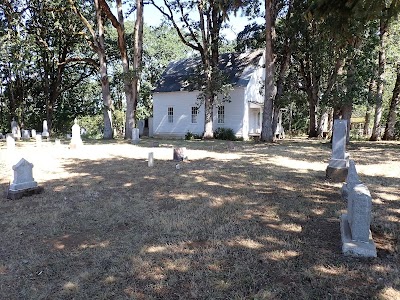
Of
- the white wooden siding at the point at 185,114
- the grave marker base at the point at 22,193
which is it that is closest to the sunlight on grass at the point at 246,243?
the grave marker base at the point at 22,193

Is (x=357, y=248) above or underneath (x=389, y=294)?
above

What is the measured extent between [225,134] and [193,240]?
19.8 meters

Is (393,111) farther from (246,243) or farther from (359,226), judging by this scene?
(246,243)

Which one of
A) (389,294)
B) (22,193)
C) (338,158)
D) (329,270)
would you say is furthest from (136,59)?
(389,294)

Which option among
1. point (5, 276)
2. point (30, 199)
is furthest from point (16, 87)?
point (5, 276)

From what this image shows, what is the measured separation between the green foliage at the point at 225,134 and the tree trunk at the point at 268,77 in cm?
431

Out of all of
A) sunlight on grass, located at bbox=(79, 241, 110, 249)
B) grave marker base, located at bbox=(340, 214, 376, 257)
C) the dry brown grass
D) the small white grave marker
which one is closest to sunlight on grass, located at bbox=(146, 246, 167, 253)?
the dry brown grass

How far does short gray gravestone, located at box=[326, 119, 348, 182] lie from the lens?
24.5 feet

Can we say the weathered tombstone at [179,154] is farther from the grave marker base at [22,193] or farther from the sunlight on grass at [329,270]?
the sunlight on grass at [329,270]

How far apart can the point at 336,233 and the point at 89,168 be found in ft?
24.7

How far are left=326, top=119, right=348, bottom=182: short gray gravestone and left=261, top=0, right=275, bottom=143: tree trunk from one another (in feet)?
Result: 36.3

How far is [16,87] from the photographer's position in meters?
31.5

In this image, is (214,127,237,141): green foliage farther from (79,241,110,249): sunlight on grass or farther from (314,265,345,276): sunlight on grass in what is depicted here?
(314,265,345,276): sunlight on grass

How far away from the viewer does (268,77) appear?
18688 mm
